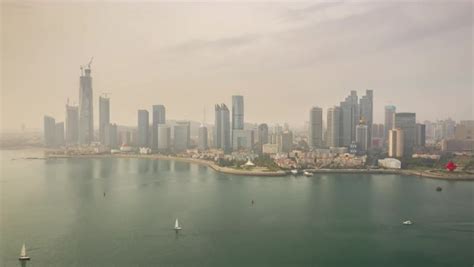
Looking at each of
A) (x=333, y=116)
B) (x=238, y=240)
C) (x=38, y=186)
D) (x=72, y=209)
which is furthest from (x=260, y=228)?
(x=333, y=116)

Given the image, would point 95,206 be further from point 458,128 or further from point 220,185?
point 458,128

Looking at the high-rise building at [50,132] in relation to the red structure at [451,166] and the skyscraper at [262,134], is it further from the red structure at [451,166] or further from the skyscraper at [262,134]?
the red structure at [451,166]

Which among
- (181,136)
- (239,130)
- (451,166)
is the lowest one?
(451,166)

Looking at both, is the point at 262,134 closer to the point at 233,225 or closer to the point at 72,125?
the point at 72,125

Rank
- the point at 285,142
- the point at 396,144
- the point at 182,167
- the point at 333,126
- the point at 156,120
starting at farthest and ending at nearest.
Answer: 1. the point at 156,120
2. the point at 285,142
3. the point at 333,126
4. the point at 396,144
5. the point at 182,167

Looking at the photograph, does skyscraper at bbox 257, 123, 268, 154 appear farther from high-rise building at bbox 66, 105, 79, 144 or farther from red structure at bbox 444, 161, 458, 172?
red structure at bbox 444, 161, 458, 172

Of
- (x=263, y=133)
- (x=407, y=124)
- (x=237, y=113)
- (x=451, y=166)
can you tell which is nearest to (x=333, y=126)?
(x=407, y=124)
